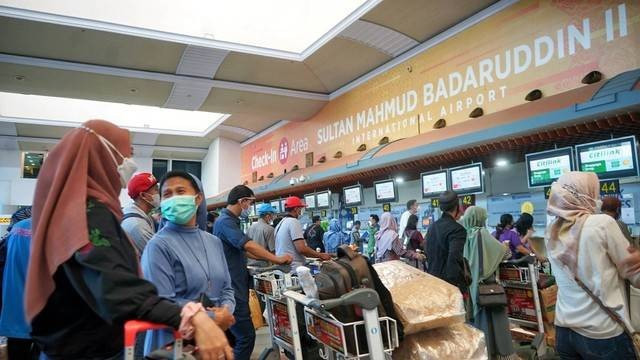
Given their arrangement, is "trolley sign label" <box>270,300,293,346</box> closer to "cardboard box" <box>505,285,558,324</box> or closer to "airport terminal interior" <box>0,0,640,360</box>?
"airport terminal interior" <box>0,0,640,360</box>

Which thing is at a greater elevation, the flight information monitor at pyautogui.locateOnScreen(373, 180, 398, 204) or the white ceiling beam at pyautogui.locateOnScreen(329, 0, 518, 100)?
the white ceiling beam at pyautogui.locateOnScreen(329, 0, 518, 100)

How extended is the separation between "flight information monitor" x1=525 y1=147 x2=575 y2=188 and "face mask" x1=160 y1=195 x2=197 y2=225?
4.29 meters

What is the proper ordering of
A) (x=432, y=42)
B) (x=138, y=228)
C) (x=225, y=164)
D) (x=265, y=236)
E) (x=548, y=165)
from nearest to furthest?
(x=138, y=228), (x=548, y=165), (x=265, y=236), (x=432, y=42), (x=225, y=164)

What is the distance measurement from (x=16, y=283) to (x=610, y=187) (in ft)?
17.2

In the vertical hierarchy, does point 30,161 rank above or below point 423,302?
above

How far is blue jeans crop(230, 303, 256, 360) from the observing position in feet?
10.9

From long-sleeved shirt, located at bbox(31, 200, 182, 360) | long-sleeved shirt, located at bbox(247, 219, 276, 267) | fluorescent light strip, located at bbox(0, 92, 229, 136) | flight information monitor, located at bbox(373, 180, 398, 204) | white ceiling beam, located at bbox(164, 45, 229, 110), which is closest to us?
long-sleeved shirt, located at bbox(31, 200, 182, 360)

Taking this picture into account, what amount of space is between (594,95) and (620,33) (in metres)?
1.04

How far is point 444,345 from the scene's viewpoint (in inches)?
75.5

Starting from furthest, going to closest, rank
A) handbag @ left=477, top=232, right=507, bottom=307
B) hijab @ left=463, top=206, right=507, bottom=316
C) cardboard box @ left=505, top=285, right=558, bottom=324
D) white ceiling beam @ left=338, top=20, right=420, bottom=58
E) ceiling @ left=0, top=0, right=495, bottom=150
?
white ceiling beam @ left=338, top=20, right=420, bottom=58 → ceiling @ left=0, top=0, right=495, bottom=150 → cardboard box @ left=505, top=285, right=558, bottom=324 → hijab @ left=463, top=206, right=507, bottom=316 → handbag @ left=477, top=232, right=507, bottom=307

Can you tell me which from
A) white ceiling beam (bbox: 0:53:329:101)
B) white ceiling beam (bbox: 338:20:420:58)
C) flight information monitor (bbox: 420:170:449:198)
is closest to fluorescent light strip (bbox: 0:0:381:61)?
white ceiling beam (bbox: 338:20:420:58)

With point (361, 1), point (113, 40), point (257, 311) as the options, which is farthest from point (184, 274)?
point (113, 40)

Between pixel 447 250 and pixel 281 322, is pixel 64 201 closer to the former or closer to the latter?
pixel 281 322

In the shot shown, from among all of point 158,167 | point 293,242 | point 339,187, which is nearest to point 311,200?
point 339,187
